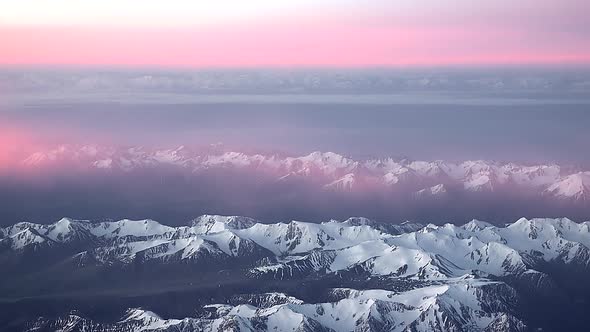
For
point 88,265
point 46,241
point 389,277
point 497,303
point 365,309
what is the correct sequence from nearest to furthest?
point 365,309, point 497,303, point 389,277, point 88,265, point 46,241

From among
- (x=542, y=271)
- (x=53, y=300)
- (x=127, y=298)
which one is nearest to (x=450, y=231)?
(x=542, y=271)

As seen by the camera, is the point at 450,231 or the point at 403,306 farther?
the point at 450,231

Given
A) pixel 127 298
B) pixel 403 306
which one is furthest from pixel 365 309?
pixel 127 298

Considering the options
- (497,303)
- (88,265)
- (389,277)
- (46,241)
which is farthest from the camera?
(46,241)

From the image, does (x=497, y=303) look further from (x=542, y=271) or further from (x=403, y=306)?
(x=542, y=271)

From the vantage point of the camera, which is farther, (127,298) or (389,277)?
(389,277)

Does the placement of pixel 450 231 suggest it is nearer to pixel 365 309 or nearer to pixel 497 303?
pixel 497 303
